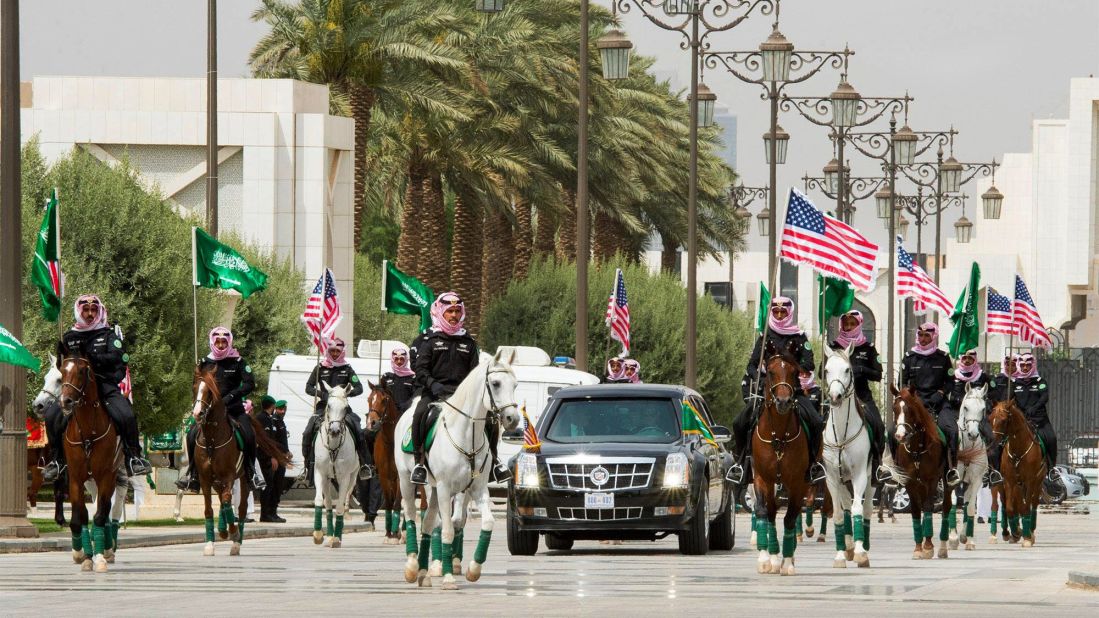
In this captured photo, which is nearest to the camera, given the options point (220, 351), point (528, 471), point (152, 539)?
point (528, 471)

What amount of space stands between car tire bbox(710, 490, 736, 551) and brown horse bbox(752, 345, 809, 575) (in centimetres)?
409

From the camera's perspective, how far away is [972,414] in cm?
2625

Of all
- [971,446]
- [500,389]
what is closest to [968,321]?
[971,446]

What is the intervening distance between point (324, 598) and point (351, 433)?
34.6ft

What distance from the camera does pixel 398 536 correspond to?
87.8 ft

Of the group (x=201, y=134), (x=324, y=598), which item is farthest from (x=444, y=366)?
(x=201, y=134)

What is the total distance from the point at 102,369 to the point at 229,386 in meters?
3.84

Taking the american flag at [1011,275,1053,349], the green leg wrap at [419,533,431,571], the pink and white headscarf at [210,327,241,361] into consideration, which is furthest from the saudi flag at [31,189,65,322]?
the american flag at [1011,275,1053,349]

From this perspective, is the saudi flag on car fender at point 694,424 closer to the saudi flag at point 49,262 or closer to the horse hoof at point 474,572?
the horse hoof at point 474,572

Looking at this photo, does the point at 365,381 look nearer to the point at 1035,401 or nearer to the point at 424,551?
the point at 1035,401

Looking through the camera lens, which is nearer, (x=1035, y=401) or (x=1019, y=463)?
(x=1019, y=463)

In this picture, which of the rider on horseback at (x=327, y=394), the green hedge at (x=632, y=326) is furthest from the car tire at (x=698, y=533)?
the green hedge at (x=632, y=326)

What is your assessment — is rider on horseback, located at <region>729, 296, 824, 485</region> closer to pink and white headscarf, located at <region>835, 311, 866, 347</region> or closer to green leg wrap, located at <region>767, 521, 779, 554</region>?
green leg wrap, located at <region>767, 521, 779, 554</region>

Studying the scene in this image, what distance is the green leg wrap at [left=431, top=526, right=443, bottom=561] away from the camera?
17156 mm
